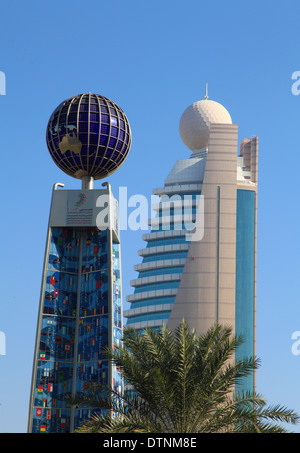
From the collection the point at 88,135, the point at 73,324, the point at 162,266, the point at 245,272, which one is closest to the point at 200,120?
the point at 162,266

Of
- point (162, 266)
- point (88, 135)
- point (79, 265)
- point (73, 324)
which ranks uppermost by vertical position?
point (162, 266)

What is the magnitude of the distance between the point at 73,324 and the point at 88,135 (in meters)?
14.8

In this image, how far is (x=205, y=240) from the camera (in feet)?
382

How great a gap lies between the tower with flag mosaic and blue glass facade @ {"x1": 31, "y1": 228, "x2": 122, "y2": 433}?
8 centimetres

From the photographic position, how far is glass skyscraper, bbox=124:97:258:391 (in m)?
115

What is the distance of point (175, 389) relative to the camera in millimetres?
36375

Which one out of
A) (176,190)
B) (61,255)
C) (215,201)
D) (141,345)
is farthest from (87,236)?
(176,190)

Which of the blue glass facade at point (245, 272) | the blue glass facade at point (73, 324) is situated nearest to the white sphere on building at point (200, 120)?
the blue glass facade at point (245, 272)

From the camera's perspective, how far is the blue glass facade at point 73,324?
61469 millimetres

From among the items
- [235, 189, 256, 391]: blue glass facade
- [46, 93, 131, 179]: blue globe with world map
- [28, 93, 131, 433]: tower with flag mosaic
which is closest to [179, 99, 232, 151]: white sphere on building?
[235, 189, 256, 391]: blue glass facade

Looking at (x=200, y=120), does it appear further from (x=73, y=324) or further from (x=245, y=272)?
(x=73, y=324)
